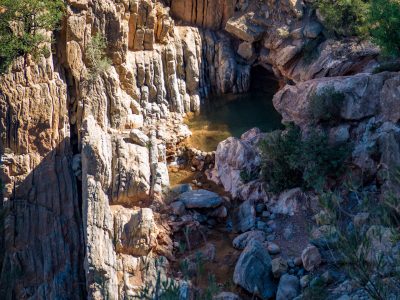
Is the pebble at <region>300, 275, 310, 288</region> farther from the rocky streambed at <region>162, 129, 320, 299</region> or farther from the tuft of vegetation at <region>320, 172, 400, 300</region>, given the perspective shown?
the tuft of vegetation at <region>320, 172, 400, 300</region>

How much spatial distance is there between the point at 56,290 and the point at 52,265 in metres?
0.75

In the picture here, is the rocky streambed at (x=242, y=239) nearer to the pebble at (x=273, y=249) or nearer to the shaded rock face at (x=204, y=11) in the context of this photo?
the pebble at (x=273, y=249)

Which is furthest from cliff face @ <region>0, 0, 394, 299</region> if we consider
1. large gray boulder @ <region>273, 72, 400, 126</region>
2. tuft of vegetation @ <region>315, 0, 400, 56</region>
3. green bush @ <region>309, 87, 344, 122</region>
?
green bush @ <region>309, 87, 344, 122</region>

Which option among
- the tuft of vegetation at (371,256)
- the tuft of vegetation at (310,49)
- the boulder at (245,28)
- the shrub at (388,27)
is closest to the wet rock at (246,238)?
the tuft of vegetation at (371,256)

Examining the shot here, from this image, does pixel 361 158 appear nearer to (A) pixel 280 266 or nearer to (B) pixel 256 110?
(A) pixel 280 266

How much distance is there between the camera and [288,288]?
8766 mm

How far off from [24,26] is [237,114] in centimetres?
843

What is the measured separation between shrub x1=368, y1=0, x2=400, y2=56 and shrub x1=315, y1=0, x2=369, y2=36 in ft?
14.1

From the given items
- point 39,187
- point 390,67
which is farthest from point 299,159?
point 39,187

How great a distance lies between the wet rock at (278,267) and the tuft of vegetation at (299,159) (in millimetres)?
2173

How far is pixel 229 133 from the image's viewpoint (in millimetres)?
17328

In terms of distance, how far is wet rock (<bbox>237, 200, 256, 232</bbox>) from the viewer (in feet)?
38.5

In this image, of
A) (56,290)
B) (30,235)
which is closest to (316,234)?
(56,290)

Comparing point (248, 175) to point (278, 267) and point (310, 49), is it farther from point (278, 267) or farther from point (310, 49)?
point (310, 49)
